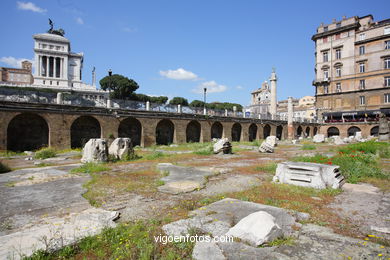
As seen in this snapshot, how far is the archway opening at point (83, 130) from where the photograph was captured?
18906 millimetres

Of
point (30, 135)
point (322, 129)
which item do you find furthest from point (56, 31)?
point (322, 129)

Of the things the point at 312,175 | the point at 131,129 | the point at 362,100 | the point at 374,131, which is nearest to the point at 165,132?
the point at 131,129

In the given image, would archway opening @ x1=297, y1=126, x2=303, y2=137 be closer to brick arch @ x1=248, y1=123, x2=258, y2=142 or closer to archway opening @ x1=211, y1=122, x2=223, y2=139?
brick arch @ x1=248, y1=123, x2=258, y2=142

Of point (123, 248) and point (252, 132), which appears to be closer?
point (123, 248)

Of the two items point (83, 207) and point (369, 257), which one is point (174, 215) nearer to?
point (83, 207)

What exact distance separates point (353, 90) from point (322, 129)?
30.6 feet

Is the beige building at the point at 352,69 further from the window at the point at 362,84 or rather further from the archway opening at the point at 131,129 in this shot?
the archway opening at the point at 131,129

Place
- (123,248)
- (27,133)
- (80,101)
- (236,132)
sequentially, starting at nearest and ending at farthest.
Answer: (123,248)
(27,133)
(80,101)
(236,132)

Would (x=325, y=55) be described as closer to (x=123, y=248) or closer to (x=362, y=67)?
(x=362, y=67)

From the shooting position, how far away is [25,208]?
4293 mm

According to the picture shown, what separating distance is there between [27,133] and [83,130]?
3.90 metres

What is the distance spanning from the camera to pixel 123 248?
2725mm

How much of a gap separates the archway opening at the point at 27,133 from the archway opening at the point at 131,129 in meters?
6.12

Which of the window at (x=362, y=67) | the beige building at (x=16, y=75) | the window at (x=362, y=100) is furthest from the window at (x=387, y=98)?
the beige building at (x=16, y=75)
